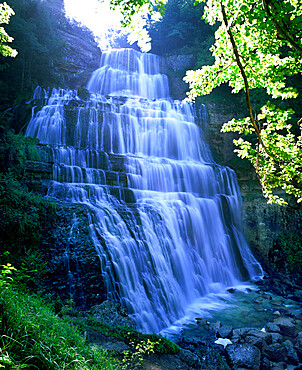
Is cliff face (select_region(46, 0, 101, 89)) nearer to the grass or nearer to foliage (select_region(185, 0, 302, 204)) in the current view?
foliage (select_region(185, 0, 302, 204))

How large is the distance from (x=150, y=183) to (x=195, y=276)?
5.05 m

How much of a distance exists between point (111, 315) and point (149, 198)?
21.0 feet

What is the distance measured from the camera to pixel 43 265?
616cm

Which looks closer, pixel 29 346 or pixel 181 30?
pixel 29 346

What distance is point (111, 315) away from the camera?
5.28 meters

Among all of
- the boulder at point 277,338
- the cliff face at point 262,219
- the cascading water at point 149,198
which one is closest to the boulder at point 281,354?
the boulder at point 277,338

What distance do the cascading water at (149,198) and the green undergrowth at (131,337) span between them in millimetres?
1941

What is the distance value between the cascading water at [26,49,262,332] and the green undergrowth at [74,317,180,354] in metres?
1.94

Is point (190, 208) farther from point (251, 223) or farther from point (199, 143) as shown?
point (199, 143)

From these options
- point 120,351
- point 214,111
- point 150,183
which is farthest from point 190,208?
point 214,111

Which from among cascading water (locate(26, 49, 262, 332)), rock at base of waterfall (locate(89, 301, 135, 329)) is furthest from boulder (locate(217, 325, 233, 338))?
rock at base of waterfall (locate(89, 301, 135, 329))

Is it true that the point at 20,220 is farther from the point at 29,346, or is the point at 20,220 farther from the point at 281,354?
the point at 281,354

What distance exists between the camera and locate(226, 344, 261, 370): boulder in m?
5.17

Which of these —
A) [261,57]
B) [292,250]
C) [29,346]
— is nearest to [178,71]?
[292,250]
